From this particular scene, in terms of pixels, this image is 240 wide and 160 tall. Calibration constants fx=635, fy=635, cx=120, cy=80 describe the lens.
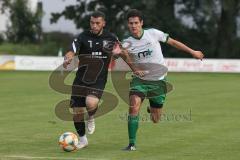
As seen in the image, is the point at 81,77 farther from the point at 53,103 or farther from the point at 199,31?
the point at 199,31

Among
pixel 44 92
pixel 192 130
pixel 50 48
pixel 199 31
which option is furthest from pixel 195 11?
pixel 192 130

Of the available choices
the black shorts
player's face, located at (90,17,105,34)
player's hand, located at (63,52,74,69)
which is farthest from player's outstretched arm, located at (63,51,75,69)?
the black shorts

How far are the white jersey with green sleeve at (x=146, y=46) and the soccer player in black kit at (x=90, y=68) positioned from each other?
33 cm

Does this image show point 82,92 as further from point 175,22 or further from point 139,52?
point 175,22

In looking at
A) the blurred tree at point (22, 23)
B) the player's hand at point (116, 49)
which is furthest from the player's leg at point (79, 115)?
the blurred tree at point (22, 23)

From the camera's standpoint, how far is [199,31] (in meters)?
63.6

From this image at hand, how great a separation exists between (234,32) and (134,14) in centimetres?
5112

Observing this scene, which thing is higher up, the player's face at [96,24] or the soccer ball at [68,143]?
the player's face at [96,24]

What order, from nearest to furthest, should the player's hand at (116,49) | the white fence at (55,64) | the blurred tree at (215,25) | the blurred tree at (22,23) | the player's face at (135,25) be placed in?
the player's face at (135,25) → the player's hand at (116,49) → the white fence at (55,64) → the blurred tree at (215,25) → the blurred tree at (22,23)

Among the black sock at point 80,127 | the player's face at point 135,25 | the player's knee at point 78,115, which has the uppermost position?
the player's face at point 135,25

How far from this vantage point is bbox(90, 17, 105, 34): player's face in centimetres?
1100

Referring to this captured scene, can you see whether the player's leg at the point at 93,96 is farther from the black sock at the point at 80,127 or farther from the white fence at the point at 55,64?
the white fence at the point at 55,64

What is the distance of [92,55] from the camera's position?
11359 millimetres

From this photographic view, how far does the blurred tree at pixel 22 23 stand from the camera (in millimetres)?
72625
